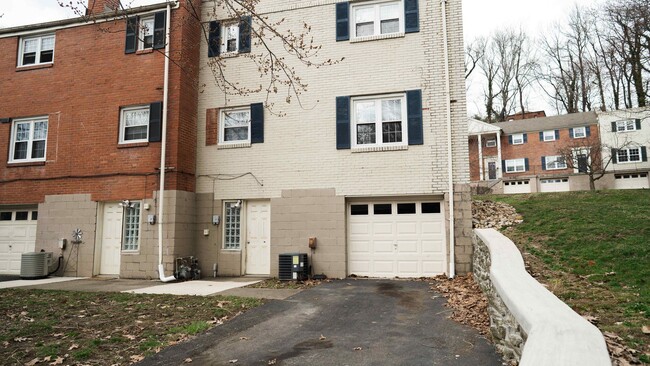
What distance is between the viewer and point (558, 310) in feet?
11.8

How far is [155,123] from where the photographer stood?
39.1 feet

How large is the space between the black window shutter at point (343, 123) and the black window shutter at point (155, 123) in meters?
5.39

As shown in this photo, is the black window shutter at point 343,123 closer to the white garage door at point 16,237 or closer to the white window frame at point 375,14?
the white window frame at point 375,14

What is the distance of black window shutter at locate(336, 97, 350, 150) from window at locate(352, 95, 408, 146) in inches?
9.3

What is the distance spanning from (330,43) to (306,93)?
1.68m

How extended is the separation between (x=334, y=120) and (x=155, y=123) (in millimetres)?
5445

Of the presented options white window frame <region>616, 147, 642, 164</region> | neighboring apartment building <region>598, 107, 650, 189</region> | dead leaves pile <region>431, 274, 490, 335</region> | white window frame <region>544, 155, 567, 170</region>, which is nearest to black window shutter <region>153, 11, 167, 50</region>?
dead leaves pile <region>431, 274, 490, 335</region>

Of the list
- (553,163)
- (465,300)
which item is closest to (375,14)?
(465,300)

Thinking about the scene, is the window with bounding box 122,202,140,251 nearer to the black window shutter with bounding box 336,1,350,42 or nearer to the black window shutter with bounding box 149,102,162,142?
the black window shutter with bounding box 149,102,162,142

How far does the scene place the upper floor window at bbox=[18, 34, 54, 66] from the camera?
13.6 meters

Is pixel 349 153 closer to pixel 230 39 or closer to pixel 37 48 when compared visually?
pixel 230 39

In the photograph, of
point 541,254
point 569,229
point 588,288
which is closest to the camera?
point 588,288

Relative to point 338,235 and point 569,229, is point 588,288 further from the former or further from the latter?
point 338,235

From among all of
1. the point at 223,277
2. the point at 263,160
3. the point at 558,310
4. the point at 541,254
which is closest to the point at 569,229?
the point at 541,254
